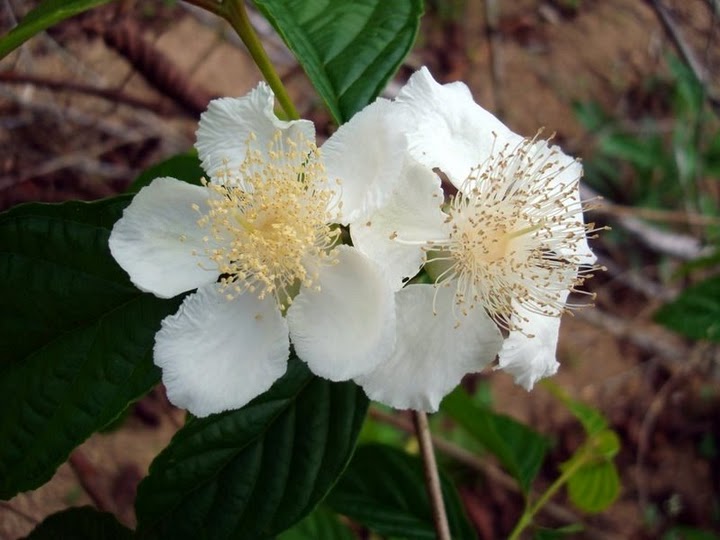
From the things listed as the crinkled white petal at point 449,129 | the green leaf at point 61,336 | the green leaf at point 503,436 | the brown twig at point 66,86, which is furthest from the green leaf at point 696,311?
the brown twig at point 66,86

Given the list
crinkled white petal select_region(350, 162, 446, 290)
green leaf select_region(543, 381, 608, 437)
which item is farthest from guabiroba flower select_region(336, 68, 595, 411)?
green leaf select_region(543, 381, 608, 437)

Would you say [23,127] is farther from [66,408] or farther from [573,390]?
[573,390]

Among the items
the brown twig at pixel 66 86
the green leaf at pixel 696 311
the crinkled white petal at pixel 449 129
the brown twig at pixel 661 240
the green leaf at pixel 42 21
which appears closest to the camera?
the green leaf at pixel 42 21

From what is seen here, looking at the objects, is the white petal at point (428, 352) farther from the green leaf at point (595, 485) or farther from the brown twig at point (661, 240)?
the brown twig at point (661, 240)

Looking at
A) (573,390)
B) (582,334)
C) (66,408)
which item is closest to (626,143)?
(582,334)

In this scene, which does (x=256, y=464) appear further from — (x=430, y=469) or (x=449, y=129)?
(x=449, y=129)

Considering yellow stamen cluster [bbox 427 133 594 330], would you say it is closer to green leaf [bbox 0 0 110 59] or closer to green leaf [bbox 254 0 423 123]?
green leaf [bbox 254 0 423 123]

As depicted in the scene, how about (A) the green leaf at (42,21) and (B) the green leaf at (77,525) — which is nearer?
(A) the green leaf at (42,21)
